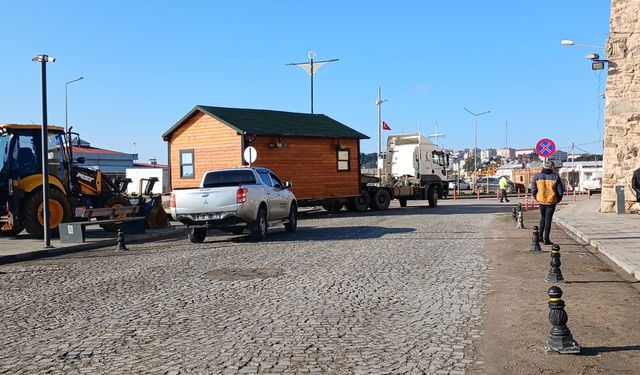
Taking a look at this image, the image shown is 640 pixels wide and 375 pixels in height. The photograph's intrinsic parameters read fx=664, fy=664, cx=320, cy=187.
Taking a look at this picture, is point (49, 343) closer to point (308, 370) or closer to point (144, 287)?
point (308, 370)

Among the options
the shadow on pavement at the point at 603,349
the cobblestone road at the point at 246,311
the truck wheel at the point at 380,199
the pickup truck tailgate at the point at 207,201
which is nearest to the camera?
the cobblestone road at the point at 246,311

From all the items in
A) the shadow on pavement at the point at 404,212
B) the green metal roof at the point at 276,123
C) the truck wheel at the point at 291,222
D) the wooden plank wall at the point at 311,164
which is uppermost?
the green metal roof at the point at 276,123

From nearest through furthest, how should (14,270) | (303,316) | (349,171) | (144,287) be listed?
(303,316)
(144,287)
(14,270)
(349,171)

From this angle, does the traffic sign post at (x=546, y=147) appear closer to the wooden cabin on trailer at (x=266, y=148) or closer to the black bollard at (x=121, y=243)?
the wooden cabin on trailer at (x=266, y=148)

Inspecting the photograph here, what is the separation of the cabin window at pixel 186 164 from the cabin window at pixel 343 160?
6719 millimetres

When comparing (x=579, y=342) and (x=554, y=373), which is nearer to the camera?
(x=554, y=373)

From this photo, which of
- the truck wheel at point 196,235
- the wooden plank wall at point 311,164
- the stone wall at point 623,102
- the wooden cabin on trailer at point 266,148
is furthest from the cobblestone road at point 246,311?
the stone wall at point 623,102

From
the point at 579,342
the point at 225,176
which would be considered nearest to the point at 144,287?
the point at 579,342

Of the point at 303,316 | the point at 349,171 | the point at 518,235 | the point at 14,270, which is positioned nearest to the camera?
the point at 303,316

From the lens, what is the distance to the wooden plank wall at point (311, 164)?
87.9 ft

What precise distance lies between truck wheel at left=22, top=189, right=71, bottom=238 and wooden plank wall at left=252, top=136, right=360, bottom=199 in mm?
9031

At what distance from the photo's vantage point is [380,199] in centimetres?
3198

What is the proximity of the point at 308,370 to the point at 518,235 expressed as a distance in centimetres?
1337

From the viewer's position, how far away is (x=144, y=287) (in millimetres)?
9750
